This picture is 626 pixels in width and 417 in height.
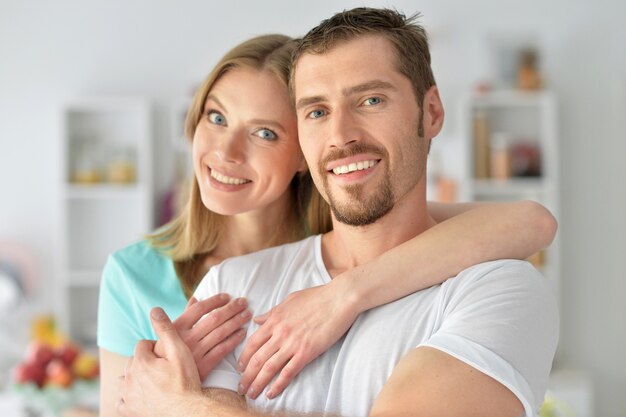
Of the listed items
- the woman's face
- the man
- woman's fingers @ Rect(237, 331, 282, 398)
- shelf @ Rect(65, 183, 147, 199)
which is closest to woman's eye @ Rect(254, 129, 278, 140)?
the woman's face

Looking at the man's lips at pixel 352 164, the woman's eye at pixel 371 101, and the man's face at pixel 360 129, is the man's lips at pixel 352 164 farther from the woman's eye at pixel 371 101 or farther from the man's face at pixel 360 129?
the woman's eye at pixel 371 101

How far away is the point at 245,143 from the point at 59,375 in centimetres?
165

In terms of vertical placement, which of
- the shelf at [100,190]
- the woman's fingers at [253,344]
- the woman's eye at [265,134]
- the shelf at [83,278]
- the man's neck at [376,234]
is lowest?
the shelf at [83,278]

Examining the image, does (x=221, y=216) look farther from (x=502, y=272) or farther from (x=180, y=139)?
(x=180, y=139)

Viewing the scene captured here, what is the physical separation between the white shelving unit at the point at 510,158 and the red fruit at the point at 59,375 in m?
2.57

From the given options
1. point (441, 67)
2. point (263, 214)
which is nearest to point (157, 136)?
point (441, 67)

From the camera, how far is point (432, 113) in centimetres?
178

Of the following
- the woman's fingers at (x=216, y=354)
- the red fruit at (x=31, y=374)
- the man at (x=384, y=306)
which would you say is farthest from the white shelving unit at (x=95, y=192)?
the woman's fingers at (x=216, y=354)

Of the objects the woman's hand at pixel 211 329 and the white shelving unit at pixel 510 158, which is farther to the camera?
the white shelving unit at pixel 510 158

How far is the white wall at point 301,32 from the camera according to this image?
16.8ft

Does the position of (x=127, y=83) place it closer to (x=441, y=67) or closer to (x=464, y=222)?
(x=441, y=67)

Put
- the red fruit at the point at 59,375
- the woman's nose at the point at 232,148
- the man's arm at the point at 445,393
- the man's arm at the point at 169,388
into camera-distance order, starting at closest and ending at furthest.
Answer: the man's arm at the point at 445,393
the man's arm at the point at 169,388
the woman's nose at the point at 232,148
the red fruit at the point at 59,375

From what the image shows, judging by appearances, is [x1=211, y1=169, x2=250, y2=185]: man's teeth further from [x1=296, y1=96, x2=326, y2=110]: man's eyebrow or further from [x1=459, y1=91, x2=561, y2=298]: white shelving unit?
[x1=459, y1=91, x2=561, y2=298]: white shelving unit

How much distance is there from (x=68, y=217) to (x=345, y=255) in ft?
12.2
